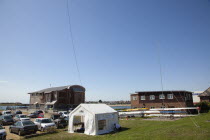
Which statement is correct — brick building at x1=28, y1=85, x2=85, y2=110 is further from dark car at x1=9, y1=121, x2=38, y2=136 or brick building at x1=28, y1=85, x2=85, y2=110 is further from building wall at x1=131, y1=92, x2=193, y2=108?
dark car at x1=9, y1=121, x2=38, y2=136

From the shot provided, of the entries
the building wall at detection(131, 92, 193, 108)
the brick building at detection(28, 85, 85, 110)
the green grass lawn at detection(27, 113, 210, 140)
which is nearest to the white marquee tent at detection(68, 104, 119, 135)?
the green grass lawn at detection(27, 113, 210, 140)

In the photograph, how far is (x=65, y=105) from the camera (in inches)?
2403

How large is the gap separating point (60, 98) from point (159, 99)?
3666 centimetres

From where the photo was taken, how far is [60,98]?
60562mm

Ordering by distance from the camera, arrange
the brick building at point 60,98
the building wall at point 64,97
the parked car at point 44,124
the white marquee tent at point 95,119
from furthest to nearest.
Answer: the building wall at point 64,97 → the brick building at point 60,98 → the parked car at point 44,124 → the white marquee tent at point 95,119

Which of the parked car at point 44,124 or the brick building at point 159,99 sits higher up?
the brick building at point 159,99

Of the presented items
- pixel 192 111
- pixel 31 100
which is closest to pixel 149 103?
pixel 192 111

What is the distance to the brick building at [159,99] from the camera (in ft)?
142

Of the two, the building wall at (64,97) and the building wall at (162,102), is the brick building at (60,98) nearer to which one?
the building wall at (64,97)

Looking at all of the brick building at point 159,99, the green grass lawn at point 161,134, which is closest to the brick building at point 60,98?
the brick building at point 159,99

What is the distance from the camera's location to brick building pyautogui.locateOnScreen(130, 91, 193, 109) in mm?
43159

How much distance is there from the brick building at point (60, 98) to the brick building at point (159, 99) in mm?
24607

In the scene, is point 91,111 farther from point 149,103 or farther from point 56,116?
point 149,103

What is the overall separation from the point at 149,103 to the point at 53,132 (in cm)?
3341
